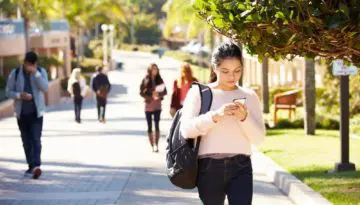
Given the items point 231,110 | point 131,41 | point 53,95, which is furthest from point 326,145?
point 131,41

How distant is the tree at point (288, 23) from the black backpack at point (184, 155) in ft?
3.04

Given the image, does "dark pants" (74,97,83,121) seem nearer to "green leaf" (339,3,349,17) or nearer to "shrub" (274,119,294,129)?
"shrub" (274,119,294,129)

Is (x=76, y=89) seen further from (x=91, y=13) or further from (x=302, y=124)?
(x=91, y=13)

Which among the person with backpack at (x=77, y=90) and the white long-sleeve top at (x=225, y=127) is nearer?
the white long-sleeve top at (x=225, y=127)

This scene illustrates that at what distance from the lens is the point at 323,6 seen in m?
7.30

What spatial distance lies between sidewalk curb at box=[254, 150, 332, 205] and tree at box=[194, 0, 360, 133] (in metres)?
2.41

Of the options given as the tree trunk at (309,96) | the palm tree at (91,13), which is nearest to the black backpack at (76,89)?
the tree trunk at (309,96)

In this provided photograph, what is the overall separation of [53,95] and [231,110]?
39.4 metres

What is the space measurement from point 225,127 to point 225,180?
1.24ft

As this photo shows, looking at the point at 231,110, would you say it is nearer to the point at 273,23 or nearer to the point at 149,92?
the point at 273,23

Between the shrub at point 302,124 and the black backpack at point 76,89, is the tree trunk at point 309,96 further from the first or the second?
the black backpack at point 76,89

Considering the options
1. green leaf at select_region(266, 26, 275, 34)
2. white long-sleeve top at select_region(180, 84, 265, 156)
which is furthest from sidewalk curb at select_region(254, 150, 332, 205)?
white long-sleeve top at select_region(180, 84, 265, 156)

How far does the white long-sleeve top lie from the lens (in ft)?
21.1

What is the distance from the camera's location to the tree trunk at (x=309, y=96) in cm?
2016
